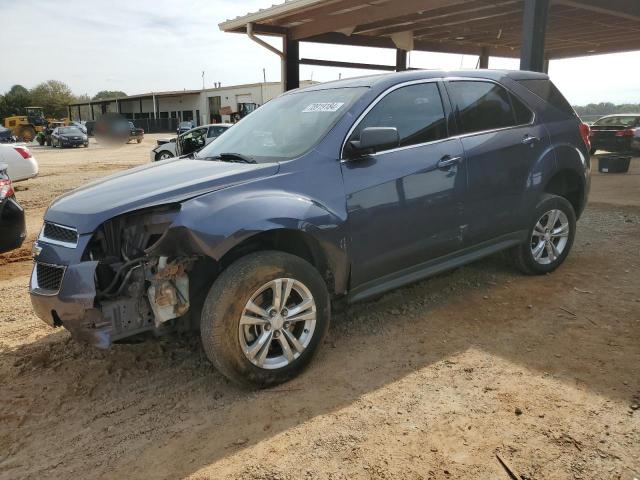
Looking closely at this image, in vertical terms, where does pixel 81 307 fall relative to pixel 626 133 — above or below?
below

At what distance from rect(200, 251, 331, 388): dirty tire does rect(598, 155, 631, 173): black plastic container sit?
12.2 metres

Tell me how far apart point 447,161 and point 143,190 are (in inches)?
86.8

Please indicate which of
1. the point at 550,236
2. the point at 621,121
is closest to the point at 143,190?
the point at 550,236

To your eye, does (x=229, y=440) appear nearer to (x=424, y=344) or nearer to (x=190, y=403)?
(x=190, y=403)

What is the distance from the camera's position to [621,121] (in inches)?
640

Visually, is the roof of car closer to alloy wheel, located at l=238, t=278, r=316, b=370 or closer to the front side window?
the front side window

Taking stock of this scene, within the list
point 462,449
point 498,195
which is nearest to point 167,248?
point 462,449

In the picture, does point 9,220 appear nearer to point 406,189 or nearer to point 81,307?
point 81,307

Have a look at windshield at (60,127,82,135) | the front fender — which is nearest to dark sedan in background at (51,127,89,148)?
windshield at (60,127,82,135)

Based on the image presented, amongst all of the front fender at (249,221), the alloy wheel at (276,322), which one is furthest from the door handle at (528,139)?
the alloy wheel at (276,322)

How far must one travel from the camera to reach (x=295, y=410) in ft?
9.46

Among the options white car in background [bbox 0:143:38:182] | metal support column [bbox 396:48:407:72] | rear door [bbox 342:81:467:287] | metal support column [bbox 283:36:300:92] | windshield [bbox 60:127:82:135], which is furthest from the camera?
windshield [bbox 60:127:82:135]

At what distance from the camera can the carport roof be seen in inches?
366

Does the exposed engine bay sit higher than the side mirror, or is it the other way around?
the side mirror
